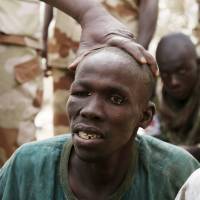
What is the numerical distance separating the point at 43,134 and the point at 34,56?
2.77 m

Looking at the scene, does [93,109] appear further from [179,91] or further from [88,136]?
[179,91]

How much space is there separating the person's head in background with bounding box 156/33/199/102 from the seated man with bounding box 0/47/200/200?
191 centimetres

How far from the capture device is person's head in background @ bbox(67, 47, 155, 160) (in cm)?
284

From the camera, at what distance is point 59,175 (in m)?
3.14

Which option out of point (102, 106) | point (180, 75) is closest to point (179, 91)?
point (180, 75)

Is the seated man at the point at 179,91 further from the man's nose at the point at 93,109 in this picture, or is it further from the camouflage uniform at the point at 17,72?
the man's nose at the point at 93,109

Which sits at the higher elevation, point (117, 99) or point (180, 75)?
point (117, 99)

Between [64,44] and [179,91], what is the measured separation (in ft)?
2.87

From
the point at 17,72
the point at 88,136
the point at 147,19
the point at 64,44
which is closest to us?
the point at 88,136

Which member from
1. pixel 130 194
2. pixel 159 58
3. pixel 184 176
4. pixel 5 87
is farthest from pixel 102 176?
pixel 159 58

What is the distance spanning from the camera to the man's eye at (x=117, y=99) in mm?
2918

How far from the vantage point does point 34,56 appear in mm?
4914

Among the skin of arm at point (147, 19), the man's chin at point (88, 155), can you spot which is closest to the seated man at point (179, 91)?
the skin of arm at point (147, 19)

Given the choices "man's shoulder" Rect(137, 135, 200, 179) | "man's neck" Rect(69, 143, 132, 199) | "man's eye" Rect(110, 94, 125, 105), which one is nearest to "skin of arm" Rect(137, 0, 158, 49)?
"man's shoulder" Rect(137, 135, 200, 179)
